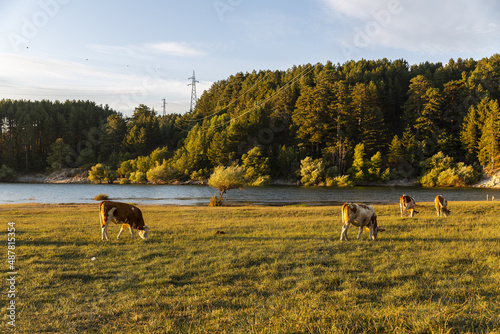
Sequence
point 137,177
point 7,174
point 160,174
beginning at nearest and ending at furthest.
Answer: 1. point 160,174
2. point 137,177
3. point 7,174

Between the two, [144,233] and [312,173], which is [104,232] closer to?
[144,233]

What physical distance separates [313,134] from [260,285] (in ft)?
318

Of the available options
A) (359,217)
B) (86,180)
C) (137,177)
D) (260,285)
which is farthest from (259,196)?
(86,180)

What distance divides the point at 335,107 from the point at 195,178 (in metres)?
50.6

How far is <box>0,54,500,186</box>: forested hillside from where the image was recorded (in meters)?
85.1

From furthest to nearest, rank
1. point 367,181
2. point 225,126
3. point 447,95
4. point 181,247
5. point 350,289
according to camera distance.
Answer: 1. point 225,126
2. point 447,95
3. point 367,181
4. point 181,247
5. point 350,289

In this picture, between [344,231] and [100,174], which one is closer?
[344,231]

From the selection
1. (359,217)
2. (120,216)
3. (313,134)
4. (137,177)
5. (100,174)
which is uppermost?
(313,134)

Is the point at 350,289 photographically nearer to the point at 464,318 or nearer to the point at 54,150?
the point at 464,318

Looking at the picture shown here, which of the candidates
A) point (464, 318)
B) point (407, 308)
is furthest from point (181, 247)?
point (464, 318)

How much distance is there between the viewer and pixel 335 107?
99625 mm

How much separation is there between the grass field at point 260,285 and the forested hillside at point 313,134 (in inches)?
2443

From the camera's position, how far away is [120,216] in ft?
42.5

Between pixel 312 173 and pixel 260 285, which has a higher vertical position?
pixel 312 173
